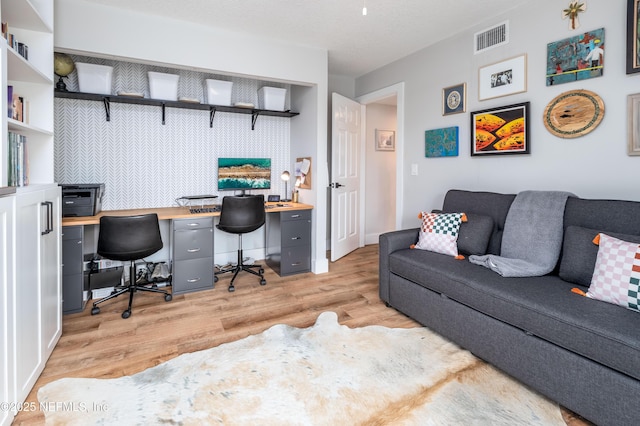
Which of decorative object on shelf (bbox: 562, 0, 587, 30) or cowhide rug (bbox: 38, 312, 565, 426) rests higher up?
decorative object on shelf (bbox: 562, 0, 587, 30)

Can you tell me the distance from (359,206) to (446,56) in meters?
2.23

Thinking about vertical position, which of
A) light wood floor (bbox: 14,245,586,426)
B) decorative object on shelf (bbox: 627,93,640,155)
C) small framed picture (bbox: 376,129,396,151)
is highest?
small framed picture (bbox: 376,129,396,151)

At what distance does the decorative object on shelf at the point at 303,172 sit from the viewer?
3.80 m

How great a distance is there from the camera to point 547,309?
159 centimetres

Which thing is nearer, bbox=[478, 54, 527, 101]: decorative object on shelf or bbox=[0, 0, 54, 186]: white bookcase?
bbox=[0, 0, 54, 186]: white bookcase

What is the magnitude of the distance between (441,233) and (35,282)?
2.63m

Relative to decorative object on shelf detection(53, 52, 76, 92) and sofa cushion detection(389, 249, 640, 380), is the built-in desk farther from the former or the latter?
sofa cushion detection(389, 249, 640, 380)

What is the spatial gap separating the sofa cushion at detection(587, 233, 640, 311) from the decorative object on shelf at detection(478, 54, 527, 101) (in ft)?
4.95

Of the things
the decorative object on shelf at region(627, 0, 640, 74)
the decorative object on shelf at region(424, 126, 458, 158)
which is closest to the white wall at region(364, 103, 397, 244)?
the decorative object on shelf at region(424, 126, 458, 158)

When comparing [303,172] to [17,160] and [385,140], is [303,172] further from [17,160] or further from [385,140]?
[17,160]

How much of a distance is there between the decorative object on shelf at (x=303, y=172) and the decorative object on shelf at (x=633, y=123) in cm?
270

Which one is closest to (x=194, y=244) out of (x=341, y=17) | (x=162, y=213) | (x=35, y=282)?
(x=162, y=213)

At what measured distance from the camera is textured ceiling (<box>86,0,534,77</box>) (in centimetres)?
259

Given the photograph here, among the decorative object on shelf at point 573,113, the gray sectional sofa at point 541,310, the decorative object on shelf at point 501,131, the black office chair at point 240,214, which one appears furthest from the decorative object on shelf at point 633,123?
the black office chair at point 240,214
